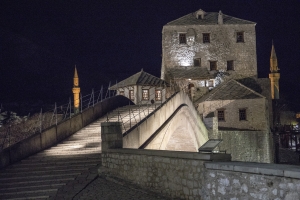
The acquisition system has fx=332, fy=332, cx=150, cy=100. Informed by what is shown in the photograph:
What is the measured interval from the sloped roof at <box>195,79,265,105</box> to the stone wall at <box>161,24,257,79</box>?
4.09 meters

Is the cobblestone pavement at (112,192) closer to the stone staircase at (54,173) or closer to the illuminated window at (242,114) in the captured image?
the stone staircase at (54,173)

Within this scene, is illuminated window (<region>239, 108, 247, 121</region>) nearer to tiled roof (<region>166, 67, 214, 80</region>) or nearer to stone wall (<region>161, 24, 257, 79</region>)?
tiled roof (<region>166, 67, 214, 80</region>)

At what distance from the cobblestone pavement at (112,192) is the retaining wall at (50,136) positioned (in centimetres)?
364

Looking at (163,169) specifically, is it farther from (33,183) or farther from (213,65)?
(213,65)

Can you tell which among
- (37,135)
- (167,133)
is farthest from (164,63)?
(37,135)

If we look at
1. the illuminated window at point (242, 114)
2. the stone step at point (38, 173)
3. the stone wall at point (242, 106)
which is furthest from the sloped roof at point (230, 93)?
the stone step at point (38, 173)

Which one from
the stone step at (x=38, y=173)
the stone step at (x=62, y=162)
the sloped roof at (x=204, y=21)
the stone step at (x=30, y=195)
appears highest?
the sloped roof at (x=204, y=21)

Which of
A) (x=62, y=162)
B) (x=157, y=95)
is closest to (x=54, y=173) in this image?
(x=62, y=162)

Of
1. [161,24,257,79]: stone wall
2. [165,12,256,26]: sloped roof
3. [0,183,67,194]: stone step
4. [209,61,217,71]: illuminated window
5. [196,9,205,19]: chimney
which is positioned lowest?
[0,183,67,194]: stone step

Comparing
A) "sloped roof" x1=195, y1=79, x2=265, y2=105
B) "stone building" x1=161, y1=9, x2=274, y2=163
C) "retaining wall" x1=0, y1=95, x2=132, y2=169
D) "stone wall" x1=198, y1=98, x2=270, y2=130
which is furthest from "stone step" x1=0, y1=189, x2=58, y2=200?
"stone building" x1=161, y1=9, x2=274, y2=163

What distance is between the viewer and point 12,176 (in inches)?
412

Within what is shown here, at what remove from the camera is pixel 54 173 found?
412 inches

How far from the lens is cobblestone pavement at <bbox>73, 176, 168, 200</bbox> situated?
8250mm

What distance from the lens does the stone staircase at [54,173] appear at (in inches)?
361
